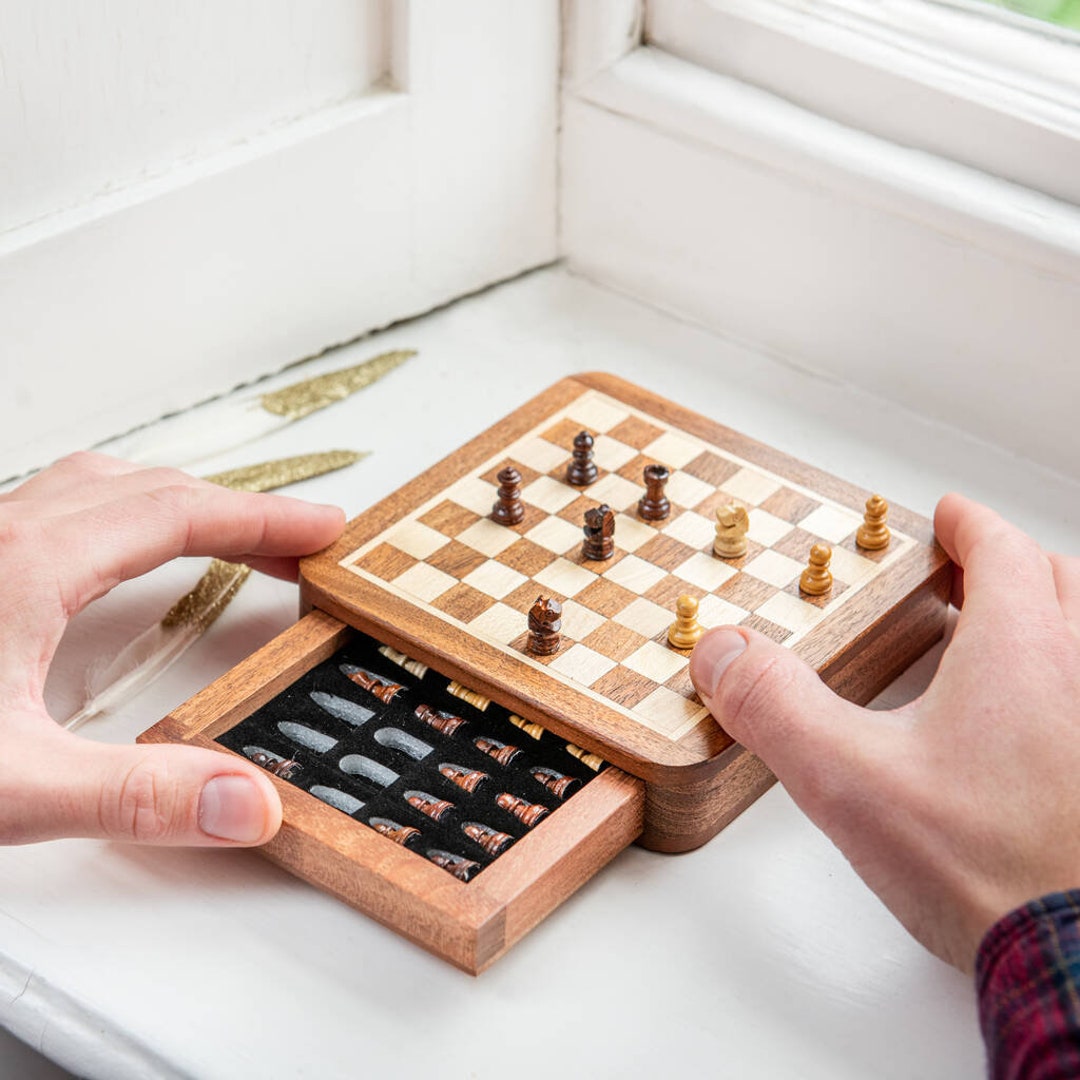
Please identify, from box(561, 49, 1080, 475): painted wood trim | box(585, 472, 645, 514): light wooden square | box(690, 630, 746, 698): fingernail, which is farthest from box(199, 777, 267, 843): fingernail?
box(561, 49, 1080, 475): painted wood trim

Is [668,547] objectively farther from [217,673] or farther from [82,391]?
[82,391]

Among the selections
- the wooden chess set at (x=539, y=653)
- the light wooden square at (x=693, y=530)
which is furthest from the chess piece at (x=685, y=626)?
the light wooden square at (x=693, y=530)

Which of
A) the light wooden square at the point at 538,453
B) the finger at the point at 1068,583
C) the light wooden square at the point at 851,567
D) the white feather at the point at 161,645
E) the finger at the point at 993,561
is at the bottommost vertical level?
the white feather at the point at 161,645

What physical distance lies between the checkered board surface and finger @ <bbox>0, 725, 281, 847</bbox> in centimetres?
22

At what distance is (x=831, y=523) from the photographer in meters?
1.24

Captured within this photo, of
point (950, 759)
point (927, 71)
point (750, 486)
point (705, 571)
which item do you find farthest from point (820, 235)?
point (950, 759)

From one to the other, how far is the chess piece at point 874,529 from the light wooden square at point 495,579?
25 centimetres

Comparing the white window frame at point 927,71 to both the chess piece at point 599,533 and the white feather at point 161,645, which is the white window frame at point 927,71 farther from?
the white feather at point 161,645

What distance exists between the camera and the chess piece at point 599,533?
47.1 inches

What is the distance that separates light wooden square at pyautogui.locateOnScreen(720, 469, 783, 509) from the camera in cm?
126

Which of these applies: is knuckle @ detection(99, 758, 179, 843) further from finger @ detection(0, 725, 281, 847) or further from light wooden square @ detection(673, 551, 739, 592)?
light wooden square @ detection(673, 551, 739, 592)

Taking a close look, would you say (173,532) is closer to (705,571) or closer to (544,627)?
(544,627)

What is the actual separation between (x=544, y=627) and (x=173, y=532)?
27 centimetres

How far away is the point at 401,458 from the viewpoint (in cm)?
141
